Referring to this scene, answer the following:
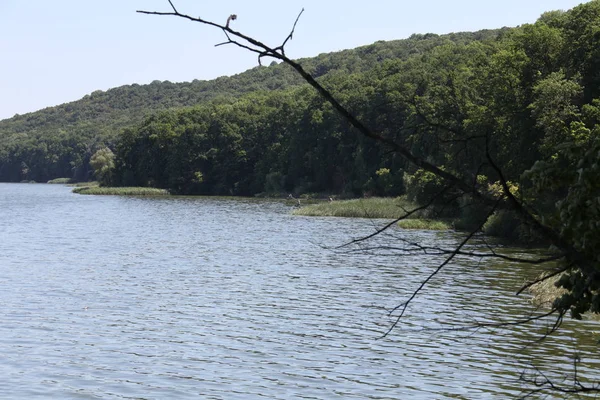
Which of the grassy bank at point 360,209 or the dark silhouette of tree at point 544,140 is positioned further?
the grassy bank at point 360,209

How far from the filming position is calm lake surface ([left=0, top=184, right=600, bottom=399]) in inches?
726

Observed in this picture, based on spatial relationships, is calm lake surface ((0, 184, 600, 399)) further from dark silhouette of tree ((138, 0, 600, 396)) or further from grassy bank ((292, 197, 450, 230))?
grassy bank ((292, 197, 450, 230))

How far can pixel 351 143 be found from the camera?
4700 inches

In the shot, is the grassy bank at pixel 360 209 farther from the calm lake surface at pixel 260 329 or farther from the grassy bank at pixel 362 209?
the calm lake surface at pixel 260 329

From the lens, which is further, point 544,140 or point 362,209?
point 362,209

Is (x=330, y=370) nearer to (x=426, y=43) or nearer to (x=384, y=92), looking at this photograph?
(x=384, y=92)

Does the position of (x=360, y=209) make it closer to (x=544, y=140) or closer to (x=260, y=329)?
(x=544, y=140)

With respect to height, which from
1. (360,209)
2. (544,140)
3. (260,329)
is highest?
(544,140)

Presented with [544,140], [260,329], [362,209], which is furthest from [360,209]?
[260,329]

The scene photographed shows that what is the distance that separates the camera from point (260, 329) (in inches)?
963

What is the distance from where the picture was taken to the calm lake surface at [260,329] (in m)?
18.4

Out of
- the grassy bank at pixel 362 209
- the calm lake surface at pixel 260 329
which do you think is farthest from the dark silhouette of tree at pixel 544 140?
the grassy bank at pixel 362 209

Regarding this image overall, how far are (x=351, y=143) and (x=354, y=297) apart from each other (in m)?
89.9

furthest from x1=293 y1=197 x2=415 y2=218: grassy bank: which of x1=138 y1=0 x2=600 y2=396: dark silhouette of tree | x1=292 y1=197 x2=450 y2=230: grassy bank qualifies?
x1=138 y1=0 x2=600 y2=396: dark silhouette of tree
